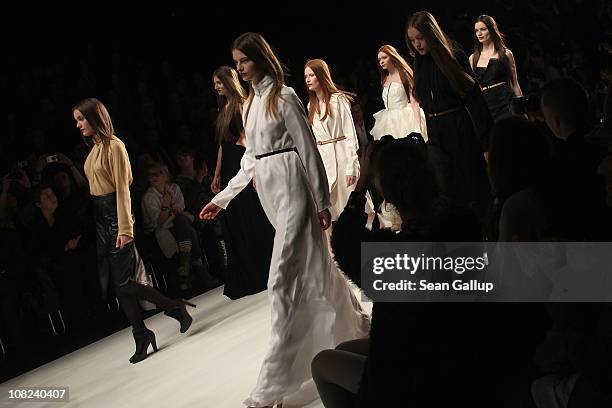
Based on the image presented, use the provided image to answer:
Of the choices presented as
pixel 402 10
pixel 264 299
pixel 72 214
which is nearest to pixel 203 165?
pixel 72 214

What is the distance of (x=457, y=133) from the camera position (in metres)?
4.42

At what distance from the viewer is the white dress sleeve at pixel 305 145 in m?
3.48

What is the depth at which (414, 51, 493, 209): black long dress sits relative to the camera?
14.5 ft

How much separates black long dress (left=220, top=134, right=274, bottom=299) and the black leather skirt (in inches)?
38.3

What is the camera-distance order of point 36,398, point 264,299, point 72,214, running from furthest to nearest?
point 72,214 < point 264,299 < point 36,398

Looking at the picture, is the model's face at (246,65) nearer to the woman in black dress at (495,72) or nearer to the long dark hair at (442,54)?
the long dark hair at (442,54)

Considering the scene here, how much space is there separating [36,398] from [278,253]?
1731mm

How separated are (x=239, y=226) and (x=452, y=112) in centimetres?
176

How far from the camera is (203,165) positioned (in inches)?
281

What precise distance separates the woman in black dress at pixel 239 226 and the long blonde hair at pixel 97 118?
1024mm

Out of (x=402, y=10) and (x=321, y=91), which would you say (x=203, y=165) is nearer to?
(x=321, y=91)

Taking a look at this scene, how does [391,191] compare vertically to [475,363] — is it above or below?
above

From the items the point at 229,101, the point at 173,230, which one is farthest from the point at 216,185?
the point at 173,230

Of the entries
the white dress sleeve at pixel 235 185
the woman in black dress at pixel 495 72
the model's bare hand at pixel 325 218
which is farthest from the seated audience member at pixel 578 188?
the woman in black dress at pixel 495 72
